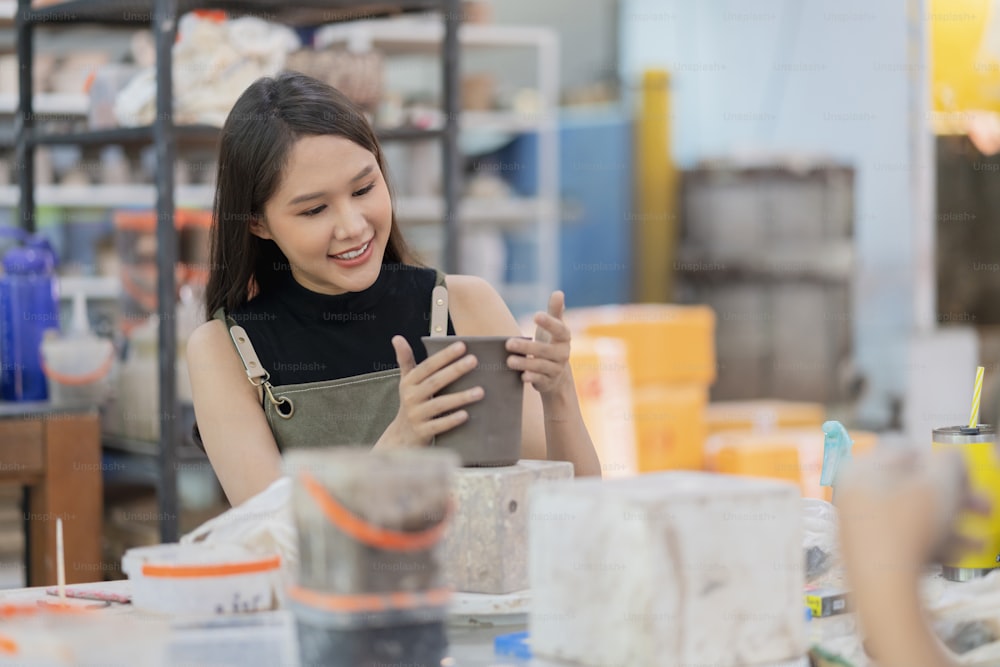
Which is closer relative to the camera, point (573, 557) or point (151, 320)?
point (573, 557)

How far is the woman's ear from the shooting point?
6.56ft

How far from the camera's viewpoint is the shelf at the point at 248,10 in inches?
126

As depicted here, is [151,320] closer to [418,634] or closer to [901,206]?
[418,634]

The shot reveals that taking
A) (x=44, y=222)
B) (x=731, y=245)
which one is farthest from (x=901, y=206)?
(x=44, y=222)

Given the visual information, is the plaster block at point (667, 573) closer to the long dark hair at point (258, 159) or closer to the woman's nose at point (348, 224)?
the woman's nose at point (348, 224)

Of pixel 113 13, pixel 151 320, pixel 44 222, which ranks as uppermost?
pixel 113 13

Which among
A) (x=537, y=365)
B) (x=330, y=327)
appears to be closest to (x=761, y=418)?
(x=330, y=327)

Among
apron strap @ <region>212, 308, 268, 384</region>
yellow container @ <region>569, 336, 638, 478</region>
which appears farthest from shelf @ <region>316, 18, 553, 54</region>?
apron strap @ <region>212, 308, 268, 384</region>

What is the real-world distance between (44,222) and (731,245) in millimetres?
3783

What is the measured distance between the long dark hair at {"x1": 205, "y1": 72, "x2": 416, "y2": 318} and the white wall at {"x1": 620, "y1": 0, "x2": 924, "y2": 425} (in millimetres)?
4237

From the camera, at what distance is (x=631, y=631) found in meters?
1.02

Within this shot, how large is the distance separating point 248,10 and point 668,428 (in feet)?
8.69

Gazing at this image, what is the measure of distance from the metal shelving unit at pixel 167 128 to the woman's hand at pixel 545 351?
1.53m

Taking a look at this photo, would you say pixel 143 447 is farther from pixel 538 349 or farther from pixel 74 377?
pixel 538 349
